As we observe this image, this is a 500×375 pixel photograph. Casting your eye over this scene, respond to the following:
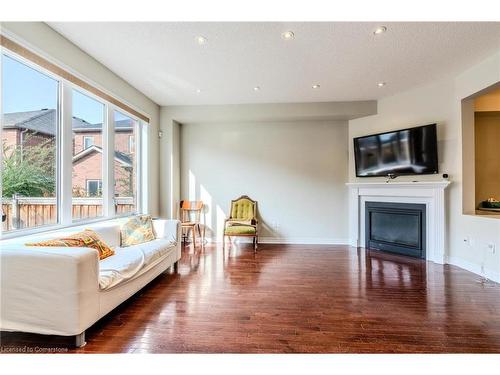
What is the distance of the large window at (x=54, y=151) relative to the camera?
2166mm

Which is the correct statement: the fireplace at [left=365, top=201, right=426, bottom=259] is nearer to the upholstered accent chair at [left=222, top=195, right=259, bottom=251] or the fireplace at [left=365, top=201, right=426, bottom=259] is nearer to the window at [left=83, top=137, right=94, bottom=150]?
the upholstered accent chair at [left=222, top=195, right=259, bottom=251]

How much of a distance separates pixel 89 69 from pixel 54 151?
3.63 ft

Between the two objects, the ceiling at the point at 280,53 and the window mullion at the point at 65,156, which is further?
the window mullion at the point at 65,156

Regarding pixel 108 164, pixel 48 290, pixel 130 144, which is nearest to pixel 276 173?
pixel 130 144

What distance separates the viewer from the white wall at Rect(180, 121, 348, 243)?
4934mm

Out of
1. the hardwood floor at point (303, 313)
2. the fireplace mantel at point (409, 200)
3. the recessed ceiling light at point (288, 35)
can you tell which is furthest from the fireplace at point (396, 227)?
the recessed ceiling light at point (288, 35)

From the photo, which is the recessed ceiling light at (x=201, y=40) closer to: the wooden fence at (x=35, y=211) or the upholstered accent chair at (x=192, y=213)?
the wooden fence at (x=35, y=211)

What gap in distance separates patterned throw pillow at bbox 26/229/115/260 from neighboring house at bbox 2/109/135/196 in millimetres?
836

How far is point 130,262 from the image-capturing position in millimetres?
2297

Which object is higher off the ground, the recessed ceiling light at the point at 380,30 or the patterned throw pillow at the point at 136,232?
the recessed ceiling light at the point at 380,30

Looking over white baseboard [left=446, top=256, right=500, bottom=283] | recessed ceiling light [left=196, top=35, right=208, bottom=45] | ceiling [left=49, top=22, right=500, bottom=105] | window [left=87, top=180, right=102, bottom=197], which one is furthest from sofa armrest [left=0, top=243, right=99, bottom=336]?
white baseboard [left=446, top=256, right=500, bottom=283]

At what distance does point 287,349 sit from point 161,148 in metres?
4.16

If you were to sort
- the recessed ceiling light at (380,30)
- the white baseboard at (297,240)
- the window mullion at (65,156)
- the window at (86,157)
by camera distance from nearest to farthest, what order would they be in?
the recessed ceiling light at (380,30), the window mullion at (65,156), the window at (86,157), the white baseboard at (297,240)
